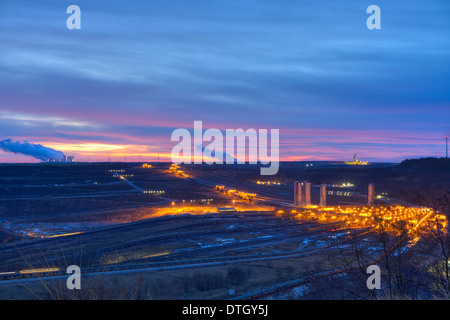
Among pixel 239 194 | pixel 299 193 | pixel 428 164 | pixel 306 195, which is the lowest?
pixel 239 194

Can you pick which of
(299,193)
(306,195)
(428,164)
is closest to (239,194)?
(299,193)

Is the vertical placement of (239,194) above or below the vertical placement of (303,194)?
below

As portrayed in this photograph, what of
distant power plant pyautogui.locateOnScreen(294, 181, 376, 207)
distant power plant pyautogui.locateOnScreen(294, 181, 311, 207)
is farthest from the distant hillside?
distant power plant pyautogui.locateOnScreen(294, 181, 311, 207)

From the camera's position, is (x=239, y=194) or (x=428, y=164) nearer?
(x=239, y=194)

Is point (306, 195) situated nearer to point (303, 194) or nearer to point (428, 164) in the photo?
point (303, 194)

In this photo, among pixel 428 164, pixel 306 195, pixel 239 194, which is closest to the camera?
pixel 306 195

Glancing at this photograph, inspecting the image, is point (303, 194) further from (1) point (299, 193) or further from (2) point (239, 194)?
(2) point (239, 194)

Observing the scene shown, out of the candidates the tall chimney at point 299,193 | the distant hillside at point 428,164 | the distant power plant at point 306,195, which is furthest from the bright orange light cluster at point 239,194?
the distant hillside at point 428,164

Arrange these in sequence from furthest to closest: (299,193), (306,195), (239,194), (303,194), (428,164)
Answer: (428,164) → (239,194) → (303,194) → (299,193) → (306,195)
